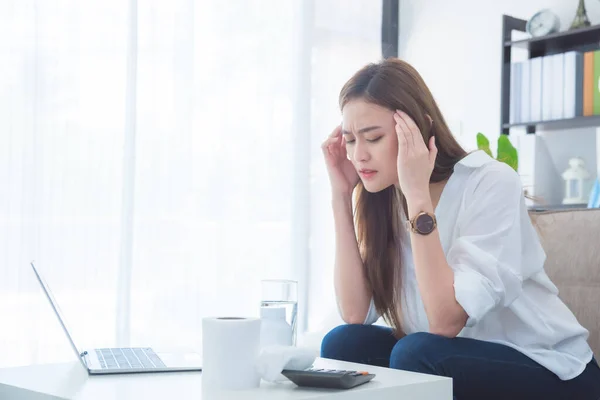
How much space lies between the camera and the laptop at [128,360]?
1.14 meters

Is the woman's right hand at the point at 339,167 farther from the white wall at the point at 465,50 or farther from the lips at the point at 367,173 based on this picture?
the white wall at the point at 465,50

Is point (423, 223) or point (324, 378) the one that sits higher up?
point (423, 223)

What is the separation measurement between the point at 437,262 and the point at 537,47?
89.6 inches

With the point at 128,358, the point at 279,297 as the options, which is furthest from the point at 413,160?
the point at 128,358

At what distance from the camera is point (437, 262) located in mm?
1378

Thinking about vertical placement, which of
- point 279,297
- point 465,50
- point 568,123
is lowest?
point 279,297

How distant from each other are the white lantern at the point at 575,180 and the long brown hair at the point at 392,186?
1737 millimetres

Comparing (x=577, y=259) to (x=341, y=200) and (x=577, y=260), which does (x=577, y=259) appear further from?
(x=341, y=200)

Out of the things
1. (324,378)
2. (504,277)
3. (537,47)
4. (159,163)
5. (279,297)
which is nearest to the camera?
(324,378)

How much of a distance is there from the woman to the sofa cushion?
27cm

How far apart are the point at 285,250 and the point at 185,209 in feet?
2.01

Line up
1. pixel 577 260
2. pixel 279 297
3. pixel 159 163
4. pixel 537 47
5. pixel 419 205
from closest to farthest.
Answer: pixel 279 297, pixel 419 205, pixel 577 260, pixel 159 163, pixel 537 47

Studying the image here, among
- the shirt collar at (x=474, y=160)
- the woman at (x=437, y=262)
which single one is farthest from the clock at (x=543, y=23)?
the shirt collar at (x=474, y=160)

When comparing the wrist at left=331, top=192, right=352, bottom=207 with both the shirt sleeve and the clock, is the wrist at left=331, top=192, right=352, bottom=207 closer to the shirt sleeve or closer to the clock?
the shirt sleeve
